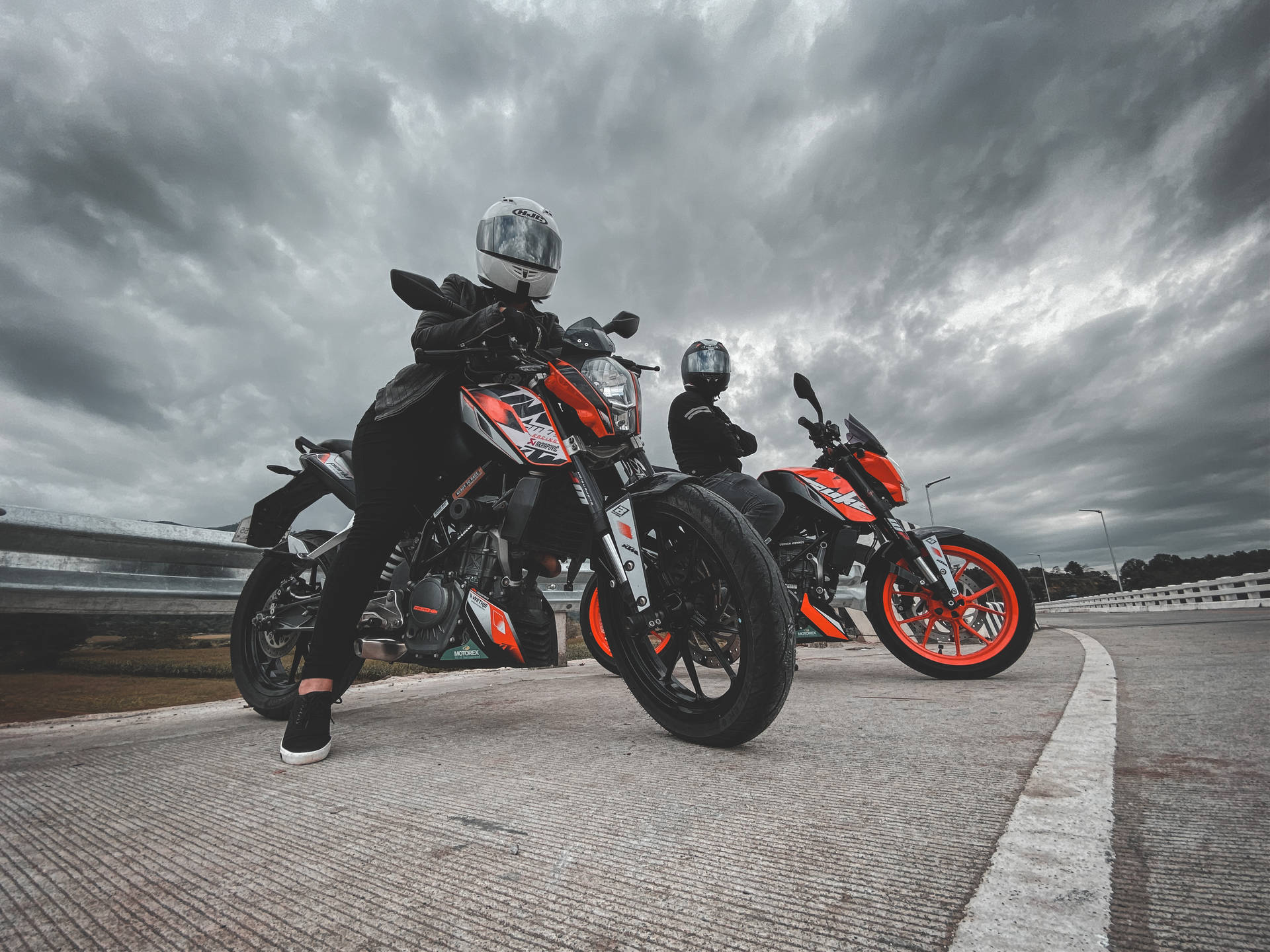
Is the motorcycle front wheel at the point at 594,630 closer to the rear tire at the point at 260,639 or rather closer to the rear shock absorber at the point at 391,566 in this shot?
the rear shock absorber at the point at 391,566

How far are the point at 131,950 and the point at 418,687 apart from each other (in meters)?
2.75

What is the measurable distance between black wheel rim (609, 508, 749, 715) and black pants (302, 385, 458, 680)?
793mm

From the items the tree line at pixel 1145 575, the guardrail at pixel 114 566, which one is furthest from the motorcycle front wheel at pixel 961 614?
the tree line at pixel 1145 575

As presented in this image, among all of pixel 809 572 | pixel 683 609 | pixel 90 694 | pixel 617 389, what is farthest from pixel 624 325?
pixel 90 694

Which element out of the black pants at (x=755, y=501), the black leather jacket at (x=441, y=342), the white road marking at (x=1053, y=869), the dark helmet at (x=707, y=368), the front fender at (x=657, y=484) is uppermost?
the dark helmet at (x=707, y=368)

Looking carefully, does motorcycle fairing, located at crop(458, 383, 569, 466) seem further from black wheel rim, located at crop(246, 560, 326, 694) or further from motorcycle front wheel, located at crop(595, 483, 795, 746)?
black wheel rim, located at crop(246, 560, 326, 694)

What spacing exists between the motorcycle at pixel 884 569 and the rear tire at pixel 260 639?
1381mm

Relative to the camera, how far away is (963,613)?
3.11 m

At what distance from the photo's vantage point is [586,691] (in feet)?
8.94

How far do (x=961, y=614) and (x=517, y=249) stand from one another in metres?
2.78

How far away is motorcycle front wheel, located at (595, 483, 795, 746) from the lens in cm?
147

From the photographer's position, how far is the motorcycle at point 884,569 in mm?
3000

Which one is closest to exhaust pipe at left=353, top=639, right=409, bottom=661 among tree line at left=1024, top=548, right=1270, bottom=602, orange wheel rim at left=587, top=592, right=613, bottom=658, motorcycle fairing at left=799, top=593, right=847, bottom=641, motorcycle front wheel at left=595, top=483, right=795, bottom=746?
motorcycle front wheel at left=595, top=483, right=795, bottom=746

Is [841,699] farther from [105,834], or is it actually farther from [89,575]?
[89,575]
